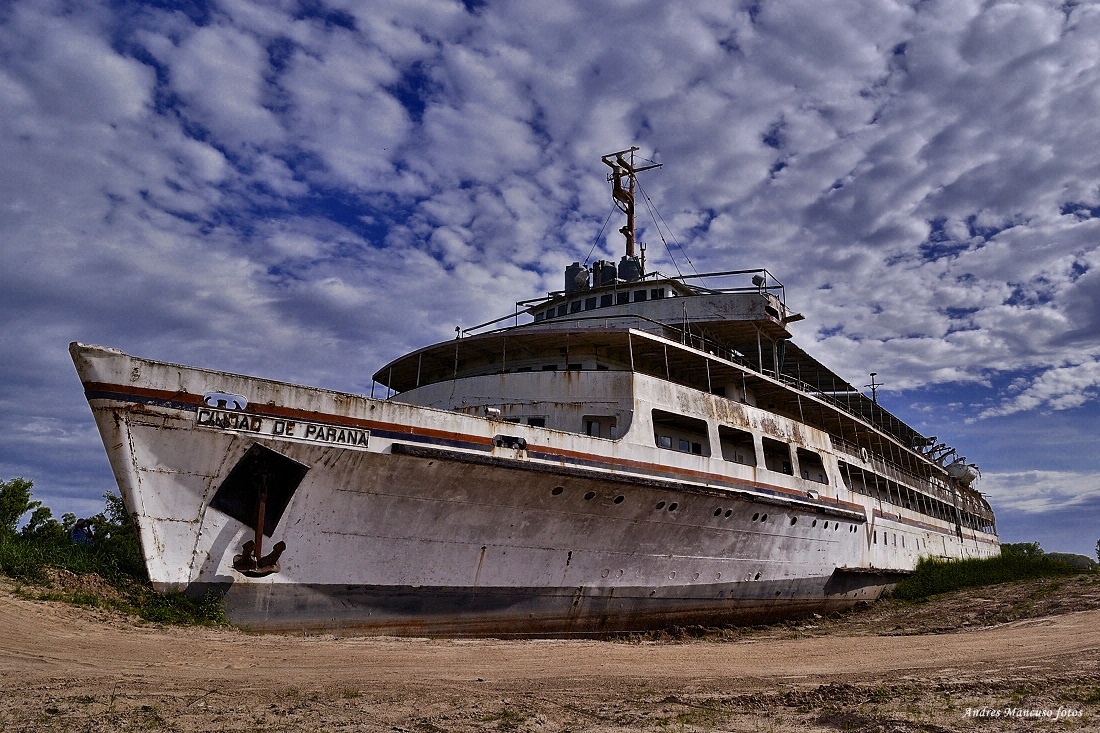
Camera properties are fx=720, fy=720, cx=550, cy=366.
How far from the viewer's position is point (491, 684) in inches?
276

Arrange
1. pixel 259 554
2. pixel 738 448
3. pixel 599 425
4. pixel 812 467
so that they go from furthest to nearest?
pixel 812 467, pixel 738 448, pixel 599 425, pixel 259 554

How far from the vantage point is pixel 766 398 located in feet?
66.2

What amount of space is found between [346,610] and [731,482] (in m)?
8.39

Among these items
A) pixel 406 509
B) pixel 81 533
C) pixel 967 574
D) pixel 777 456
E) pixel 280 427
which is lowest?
pixel 967 574

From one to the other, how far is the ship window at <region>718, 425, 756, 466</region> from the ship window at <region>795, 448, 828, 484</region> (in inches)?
105

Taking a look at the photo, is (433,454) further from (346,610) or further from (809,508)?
(809,508)

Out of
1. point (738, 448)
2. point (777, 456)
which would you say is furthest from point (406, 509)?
point (777, 456)

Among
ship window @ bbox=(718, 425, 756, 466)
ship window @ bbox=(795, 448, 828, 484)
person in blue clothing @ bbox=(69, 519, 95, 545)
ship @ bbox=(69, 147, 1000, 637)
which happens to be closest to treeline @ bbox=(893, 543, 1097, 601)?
ship @ bbox=(69, 147, 1000, 637)

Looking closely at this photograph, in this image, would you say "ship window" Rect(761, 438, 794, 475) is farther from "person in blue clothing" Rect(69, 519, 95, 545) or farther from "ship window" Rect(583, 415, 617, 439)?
"person in blue clothing" Rect(69, 519, 95, 545)

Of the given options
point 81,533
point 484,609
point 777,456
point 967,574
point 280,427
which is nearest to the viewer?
point 280,427

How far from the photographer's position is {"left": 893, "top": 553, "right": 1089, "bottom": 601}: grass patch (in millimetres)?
25469

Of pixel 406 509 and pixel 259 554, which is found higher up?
pixel 406 509

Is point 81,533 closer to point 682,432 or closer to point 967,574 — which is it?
point 682,432

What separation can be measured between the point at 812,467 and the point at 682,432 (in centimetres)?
662
